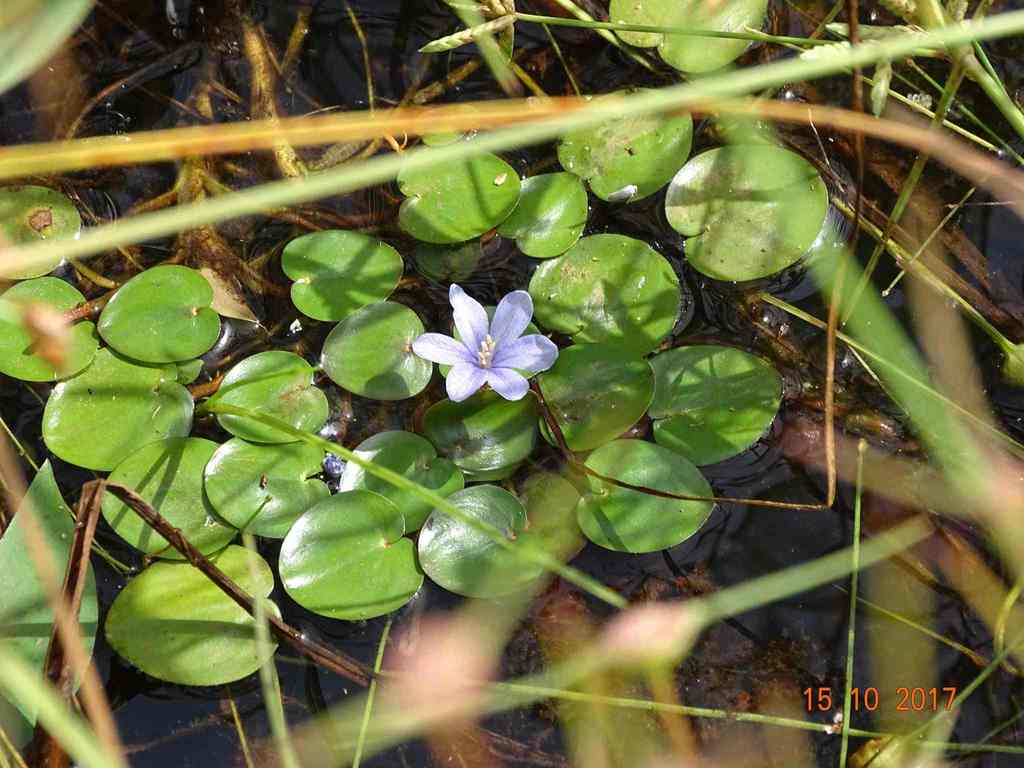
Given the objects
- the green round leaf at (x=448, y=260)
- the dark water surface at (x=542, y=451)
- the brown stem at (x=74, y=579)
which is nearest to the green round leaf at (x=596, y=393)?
the dark water surface at (x=542, y=451)

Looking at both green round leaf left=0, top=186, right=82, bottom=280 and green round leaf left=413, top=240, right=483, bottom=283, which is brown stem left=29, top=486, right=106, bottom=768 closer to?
green round leaf left=0, top=186, right=82, bottom=280

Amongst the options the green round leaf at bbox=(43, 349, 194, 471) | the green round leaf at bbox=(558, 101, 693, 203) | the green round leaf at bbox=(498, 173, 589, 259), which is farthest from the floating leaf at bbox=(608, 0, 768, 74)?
the green round leaf at bbox=(43, 349, 194, 471)

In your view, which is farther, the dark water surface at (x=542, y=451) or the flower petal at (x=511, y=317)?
the dark water surface at (x=542, y=451)

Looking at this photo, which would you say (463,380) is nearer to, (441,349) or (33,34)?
(441,349)

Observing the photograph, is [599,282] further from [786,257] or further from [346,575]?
[346,575]

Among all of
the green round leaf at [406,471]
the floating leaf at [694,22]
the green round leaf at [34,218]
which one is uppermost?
the floating leaf at [694,22]

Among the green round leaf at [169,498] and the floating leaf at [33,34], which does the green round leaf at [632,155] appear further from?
the floating leaf at [33,34]
